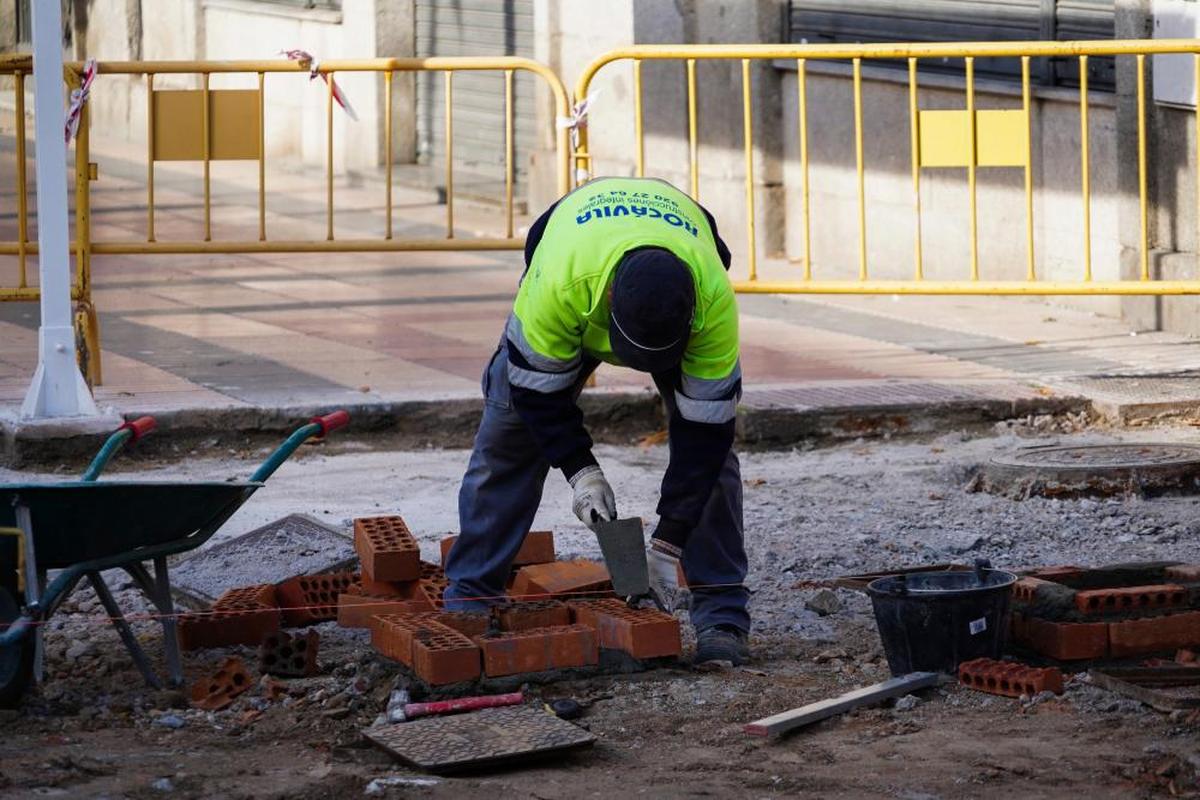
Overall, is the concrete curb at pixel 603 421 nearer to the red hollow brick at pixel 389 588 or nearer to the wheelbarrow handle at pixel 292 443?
the red hollow brick at pixel 389 588

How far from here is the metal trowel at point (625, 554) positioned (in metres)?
5.03

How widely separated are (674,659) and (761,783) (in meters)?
0.99

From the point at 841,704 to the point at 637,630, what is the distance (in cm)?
60

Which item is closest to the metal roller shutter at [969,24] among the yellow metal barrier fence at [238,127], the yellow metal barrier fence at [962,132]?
the yellow metal barrier fence at [962,132]

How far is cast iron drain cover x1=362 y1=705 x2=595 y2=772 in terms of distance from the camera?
4496mm

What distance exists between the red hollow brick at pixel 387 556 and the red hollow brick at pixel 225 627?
0.30 meters

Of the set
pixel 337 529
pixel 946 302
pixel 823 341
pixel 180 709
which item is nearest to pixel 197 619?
pixel 180 709

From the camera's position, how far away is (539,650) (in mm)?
5094

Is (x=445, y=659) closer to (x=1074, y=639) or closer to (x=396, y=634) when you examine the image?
(x=396, y=634)

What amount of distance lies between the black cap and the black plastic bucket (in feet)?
2.84

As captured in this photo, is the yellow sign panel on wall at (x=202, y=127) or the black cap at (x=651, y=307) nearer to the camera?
the black cap at (x=651, y=307)

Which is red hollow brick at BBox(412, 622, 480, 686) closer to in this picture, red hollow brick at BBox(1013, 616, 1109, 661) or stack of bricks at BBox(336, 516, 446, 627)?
stack of bricks at BBox(336, 516, 446, 627)

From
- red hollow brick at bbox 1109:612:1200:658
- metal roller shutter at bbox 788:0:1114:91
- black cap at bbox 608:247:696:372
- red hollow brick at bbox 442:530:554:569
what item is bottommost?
red hollow brick at bbox 1109:612:1200:658

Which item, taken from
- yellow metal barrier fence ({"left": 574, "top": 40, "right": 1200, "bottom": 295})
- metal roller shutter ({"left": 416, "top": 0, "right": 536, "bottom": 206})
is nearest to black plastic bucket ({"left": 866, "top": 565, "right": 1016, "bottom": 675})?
yellow metal barrier fence ({"left": 574, "top": 40, "right": 1200, "bottom": 295})
